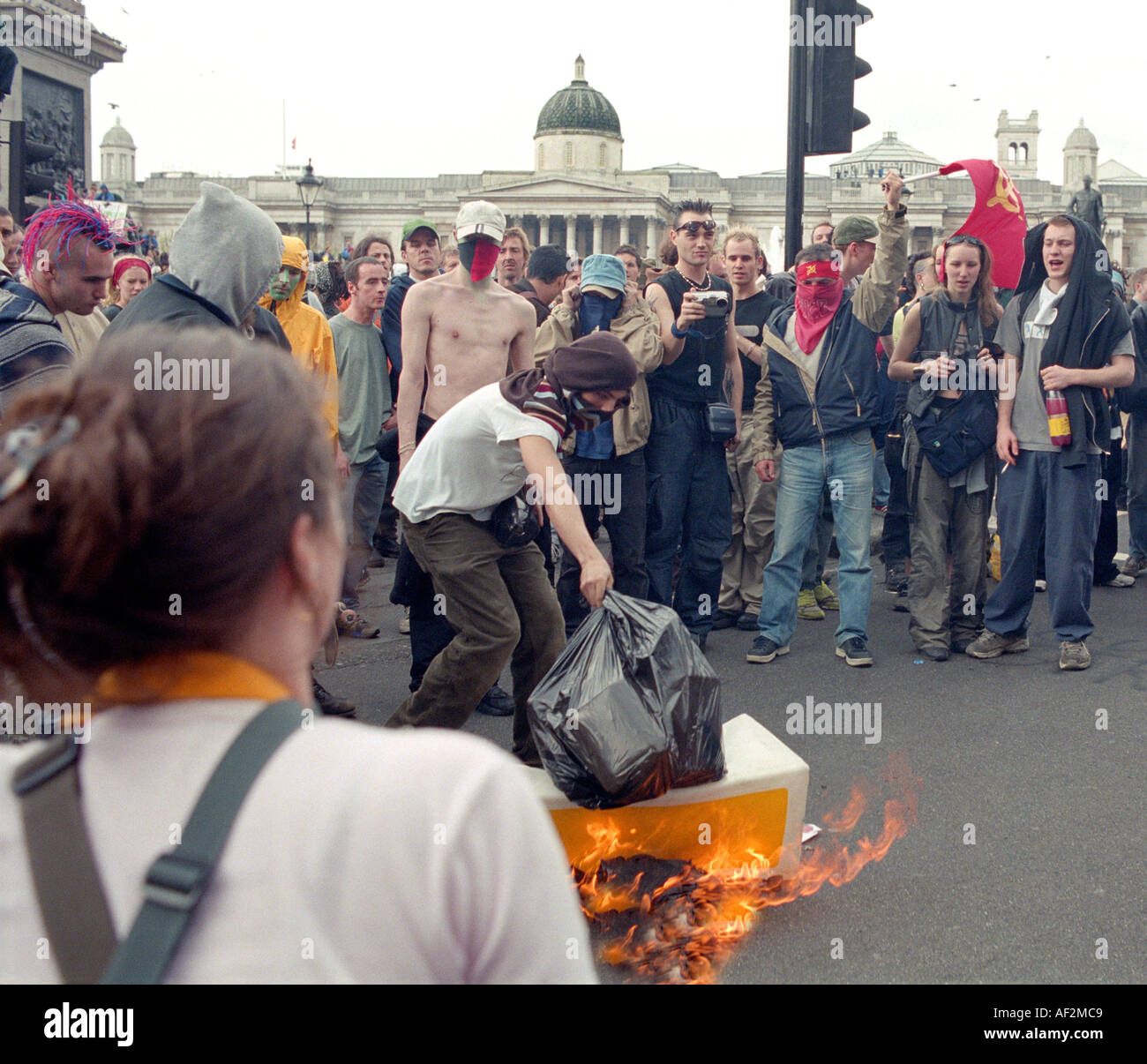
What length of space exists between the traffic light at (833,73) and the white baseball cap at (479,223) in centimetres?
225

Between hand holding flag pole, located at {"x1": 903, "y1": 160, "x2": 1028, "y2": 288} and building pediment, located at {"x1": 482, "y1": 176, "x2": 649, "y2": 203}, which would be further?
building pediment, located at {"x1": 482, "y1": 176, "x2": 649, "y2": 203}

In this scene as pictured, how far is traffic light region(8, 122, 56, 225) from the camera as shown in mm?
9102

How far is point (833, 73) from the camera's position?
673 centimetres

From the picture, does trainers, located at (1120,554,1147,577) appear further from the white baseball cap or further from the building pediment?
the building pediment

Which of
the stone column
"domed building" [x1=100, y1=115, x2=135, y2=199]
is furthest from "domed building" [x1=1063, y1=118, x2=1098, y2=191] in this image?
"domed building" [x1=100, y1=115, x2=135, y2=199]

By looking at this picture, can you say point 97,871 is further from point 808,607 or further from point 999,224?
point 808,607

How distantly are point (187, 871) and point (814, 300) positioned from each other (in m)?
5.75

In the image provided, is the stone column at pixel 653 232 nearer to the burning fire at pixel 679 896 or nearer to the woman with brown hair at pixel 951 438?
the woman with brown hair at pixel 951 438

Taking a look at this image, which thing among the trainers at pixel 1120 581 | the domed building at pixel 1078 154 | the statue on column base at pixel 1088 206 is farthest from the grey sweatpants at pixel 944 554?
the domed building at pixel 1078 154

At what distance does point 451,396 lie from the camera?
5398 millimetres

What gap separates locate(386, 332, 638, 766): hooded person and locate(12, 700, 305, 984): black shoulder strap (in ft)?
9.02

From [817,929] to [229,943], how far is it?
8.54 feet
